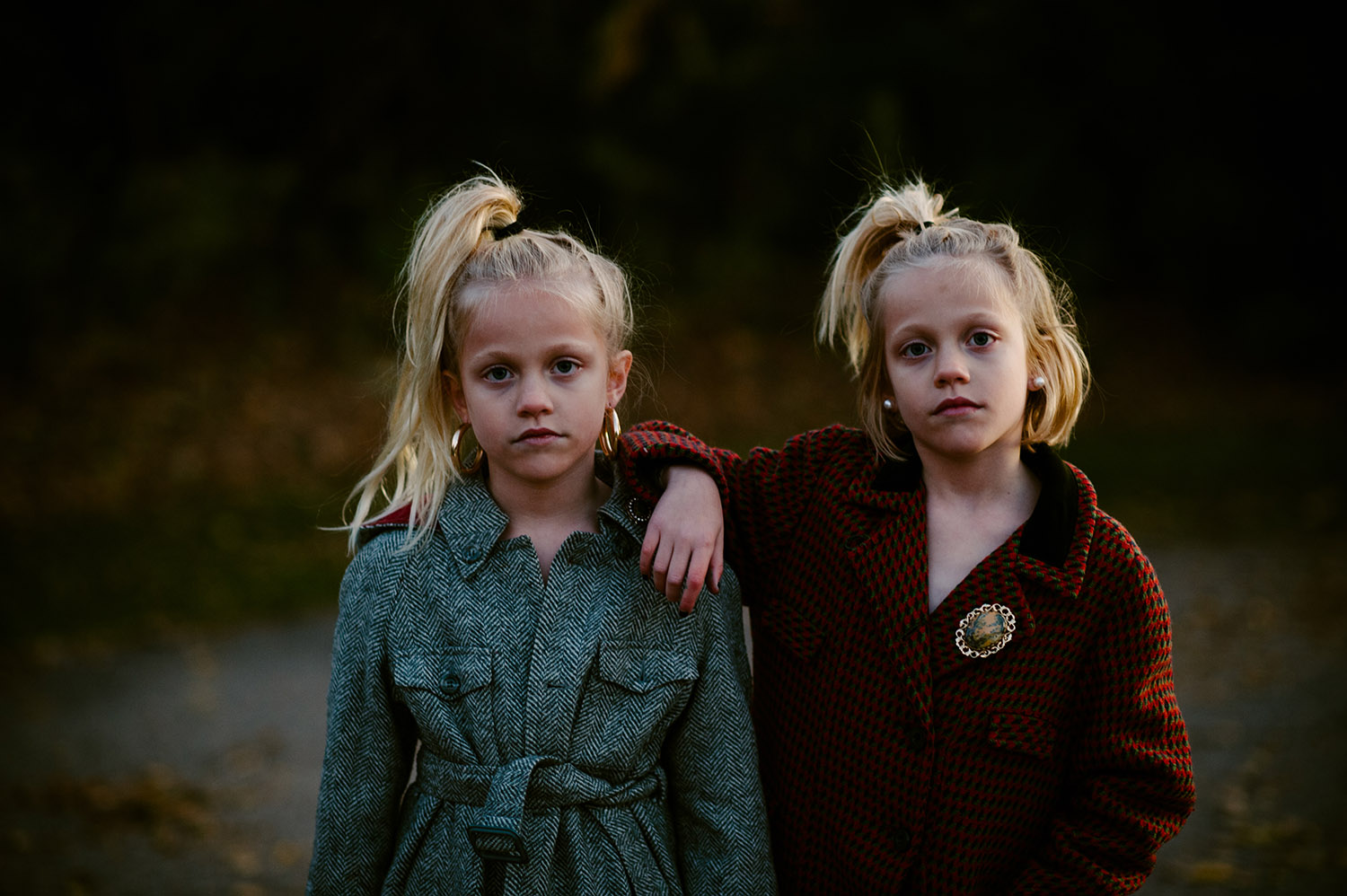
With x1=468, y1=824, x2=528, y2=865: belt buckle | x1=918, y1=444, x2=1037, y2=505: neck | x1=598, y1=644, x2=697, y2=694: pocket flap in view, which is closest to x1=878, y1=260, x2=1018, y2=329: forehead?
x1=918, y1=444, x2=1037, y2=505: neck

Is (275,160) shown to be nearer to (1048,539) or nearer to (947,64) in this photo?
(947,64)

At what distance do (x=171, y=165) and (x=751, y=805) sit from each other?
1148 cm

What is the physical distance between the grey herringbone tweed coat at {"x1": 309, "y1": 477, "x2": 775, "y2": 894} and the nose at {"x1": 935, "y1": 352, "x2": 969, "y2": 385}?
0.54 meters

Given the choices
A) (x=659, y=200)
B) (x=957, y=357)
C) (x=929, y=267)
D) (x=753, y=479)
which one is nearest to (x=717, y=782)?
(x=753, y=479)

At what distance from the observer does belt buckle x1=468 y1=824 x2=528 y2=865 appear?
1.89m

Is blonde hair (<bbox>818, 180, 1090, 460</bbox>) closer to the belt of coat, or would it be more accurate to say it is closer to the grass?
the belt of coat

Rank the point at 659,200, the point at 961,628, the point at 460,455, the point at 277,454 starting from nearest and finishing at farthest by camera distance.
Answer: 1. the point at 961,628
2. the point at 460,455
3. the point at 277,454
4. the point at 659,200

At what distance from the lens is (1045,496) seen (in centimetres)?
207

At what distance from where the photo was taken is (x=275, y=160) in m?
12.3

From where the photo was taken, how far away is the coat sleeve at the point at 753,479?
86.9 inches

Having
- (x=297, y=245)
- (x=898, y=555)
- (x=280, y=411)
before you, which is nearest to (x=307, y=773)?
(x=898, y=555)

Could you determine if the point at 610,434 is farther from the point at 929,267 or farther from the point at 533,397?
the point at 929,267

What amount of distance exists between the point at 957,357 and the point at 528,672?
885 millimetres

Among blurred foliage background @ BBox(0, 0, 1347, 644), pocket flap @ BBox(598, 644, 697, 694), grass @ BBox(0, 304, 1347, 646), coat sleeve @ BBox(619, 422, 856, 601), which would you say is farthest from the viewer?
blurred foliage background @ BBox(0, 0, 1347, 644)
